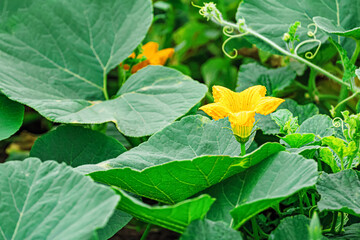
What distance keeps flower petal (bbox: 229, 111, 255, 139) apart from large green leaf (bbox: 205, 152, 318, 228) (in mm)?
66

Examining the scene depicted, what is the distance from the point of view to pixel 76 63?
130 cm

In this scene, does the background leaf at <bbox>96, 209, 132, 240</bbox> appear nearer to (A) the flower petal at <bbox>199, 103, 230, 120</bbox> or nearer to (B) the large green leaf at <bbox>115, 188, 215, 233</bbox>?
(B) the large green leaf at <bbox>115, 188, 215, 233</bbox>

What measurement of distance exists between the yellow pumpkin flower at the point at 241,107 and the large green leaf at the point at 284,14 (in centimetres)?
38

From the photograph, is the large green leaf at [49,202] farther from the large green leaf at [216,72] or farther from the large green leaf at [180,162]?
the large green leaf at [216,72]

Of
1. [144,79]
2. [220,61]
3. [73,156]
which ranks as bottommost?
[220,61]

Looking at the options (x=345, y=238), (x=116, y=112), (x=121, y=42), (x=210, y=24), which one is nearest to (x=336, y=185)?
(x=345, y=238)

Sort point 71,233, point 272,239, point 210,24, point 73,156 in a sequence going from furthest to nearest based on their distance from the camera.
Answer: point 210,24 < point 73,156 < point 272,239 < point 71,233

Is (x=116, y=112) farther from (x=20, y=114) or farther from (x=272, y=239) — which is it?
(x=272, y=239)

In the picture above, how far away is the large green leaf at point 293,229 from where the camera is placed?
75 cm

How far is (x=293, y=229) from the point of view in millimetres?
763

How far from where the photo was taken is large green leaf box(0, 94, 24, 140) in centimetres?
111

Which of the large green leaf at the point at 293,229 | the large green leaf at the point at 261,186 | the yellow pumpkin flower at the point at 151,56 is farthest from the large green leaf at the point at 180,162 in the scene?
the yellow pumpkin flower at the point at 151,56

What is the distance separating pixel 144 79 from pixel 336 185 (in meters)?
0.63

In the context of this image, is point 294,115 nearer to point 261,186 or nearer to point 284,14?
point 284,14
